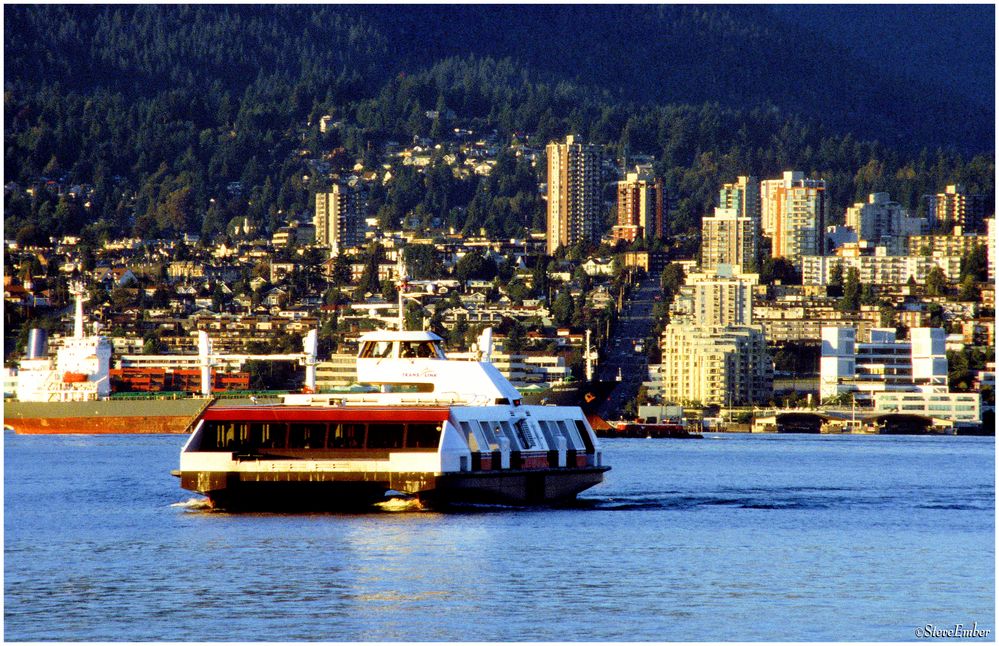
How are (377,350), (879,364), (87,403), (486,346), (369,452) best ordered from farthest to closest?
(879,364), (87,403), (486,346), (377,350), (369,452)

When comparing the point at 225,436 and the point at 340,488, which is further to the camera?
the point at 225,436

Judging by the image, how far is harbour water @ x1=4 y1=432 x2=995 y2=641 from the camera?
1394 inches

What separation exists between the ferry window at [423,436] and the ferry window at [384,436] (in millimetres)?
219

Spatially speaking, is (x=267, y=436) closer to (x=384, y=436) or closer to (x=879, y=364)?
(x=384, y=436)

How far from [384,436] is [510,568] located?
9.14 m

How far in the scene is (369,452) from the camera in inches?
1954

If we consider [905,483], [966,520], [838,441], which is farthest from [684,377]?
[966,520]

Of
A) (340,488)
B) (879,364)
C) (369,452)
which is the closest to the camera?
(340,488)

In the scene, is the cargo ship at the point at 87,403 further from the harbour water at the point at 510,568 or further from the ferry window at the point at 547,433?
the ferry window at the point at 547,433

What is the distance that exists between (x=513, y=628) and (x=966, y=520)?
71.5 feet

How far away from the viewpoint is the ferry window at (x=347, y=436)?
49969mm

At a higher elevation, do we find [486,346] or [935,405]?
[935,405]

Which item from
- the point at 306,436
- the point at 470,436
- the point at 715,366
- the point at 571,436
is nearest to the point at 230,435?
the point at 306,436


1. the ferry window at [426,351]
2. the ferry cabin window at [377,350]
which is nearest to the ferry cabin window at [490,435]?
the ferry window at [426,351]
